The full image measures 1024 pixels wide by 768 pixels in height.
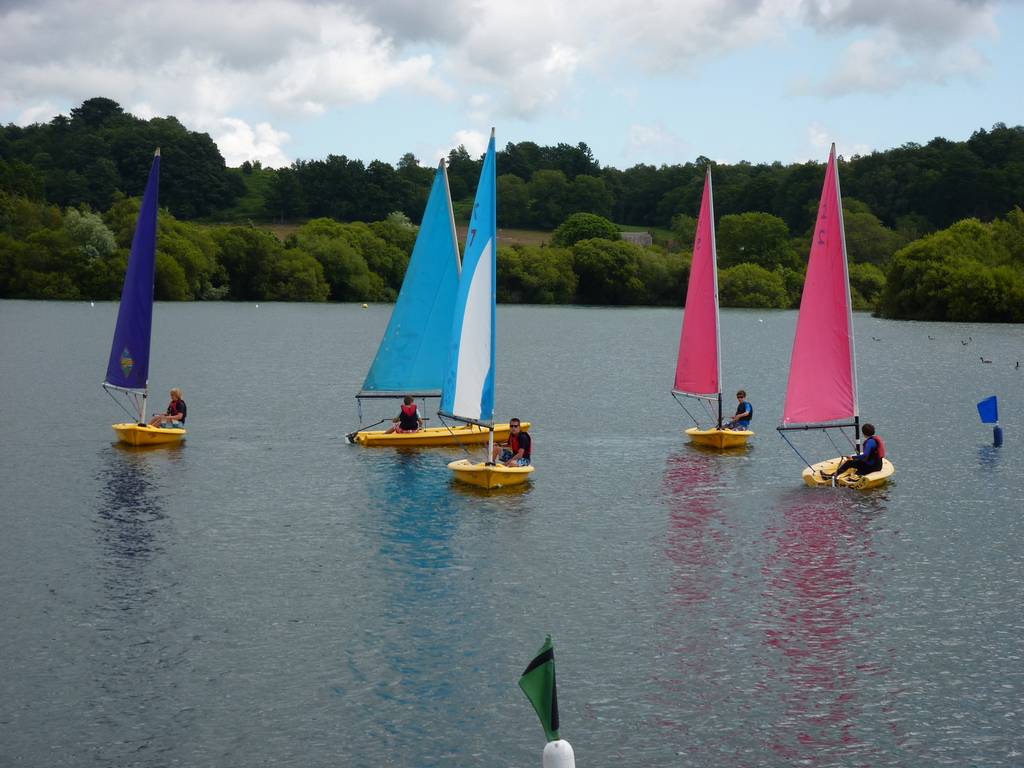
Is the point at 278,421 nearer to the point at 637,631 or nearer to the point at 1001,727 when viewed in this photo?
the point at 637,631

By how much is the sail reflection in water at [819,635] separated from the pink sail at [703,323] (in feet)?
35.9

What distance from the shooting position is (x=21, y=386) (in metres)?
61.2

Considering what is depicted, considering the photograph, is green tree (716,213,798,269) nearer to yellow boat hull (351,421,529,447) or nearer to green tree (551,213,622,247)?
green tree (551,213,622,247)

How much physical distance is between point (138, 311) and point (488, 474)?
→ 1408 cm

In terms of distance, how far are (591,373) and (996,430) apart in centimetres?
3154

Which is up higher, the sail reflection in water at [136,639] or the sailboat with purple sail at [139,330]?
the sailboat with purple sail at [139,330]

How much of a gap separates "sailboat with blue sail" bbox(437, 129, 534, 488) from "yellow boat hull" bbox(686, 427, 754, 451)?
9.83 metres

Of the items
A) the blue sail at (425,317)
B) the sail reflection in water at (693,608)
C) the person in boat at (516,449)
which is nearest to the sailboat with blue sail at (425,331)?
the blue sail at (425,317)

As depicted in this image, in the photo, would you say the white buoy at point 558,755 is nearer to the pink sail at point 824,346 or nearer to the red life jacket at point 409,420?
the pink sail at point 824,346

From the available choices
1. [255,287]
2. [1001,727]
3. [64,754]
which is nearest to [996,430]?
[1001,727]

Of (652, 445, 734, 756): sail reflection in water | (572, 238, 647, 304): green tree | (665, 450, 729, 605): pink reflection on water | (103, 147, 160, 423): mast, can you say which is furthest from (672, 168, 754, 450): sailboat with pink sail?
(572, 238, 647, 304): green tree

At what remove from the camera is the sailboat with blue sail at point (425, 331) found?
4128 cm

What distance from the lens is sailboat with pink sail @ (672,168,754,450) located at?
42969mm

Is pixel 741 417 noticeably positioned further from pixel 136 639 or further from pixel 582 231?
pixel 582 231
